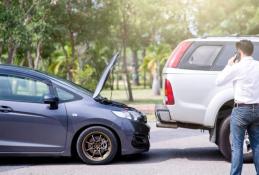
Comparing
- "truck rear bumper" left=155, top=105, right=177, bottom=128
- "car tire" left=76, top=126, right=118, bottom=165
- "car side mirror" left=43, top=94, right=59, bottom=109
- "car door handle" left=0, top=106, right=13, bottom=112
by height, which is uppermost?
"car side mirror" left=43, top=94, right=59, bottom=109

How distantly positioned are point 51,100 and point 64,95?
30 cm

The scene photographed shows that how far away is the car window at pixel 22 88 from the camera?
30.4ft

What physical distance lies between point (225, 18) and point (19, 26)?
1457cm

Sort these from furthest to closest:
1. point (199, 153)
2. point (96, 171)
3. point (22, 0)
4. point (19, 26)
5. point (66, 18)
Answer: point (66, 18) → point (22, 0) → point (19, 26) → point (199, 153) → point (96, 171)

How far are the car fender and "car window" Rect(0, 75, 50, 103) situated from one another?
95.2 inches

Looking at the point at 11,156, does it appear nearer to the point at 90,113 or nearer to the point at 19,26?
the point at 90,113

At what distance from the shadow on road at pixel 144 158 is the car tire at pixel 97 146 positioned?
0.78ft

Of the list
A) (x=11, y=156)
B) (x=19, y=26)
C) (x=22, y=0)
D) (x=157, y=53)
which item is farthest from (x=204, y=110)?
(x=157, y=53)

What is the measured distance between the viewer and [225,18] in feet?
105

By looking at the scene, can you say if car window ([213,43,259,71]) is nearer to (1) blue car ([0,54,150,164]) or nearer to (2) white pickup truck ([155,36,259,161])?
(2) white pickup truck ([155,36,259,161])

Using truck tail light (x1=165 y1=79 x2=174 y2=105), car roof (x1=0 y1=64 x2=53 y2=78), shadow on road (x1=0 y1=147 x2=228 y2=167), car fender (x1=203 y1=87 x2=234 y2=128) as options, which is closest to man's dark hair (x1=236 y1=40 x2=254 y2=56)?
car fender (x1=203 y1=87 x2=234 y2=128)

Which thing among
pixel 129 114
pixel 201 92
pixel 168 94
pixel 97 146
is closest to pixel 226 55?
pixel 201 92

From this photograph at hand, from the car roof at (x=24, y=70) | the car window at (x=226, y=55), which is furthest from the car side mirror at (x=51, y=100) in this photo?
the car window at (x=226, y=55)

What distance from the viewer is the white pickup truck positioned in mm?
9516
